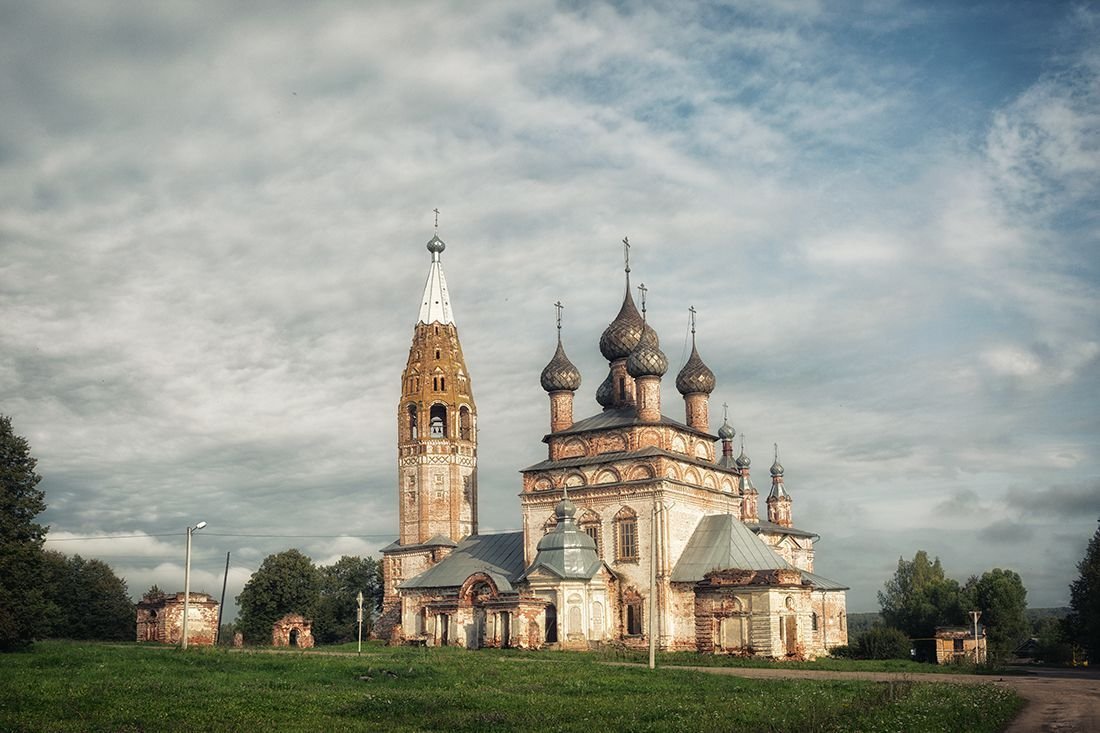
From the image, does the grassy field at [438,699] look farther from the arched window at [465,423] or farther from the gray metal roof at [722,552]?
the arched window at [465,423]

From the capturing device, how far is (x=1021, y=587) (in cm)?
5756

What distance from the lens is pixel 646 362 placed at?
44219 millimetres

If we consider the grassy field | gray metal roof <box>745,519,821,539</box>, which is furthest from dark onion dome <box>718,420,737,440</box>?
the grassy field

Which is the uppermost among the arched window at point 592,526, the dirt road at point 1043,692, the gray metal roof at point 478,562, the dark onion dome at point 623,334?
the dark onion dome at point 623,334

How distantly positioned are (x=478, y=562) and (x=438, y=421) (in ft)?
31.6

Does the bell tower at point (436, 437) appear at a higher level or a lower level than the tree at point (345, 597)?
higher

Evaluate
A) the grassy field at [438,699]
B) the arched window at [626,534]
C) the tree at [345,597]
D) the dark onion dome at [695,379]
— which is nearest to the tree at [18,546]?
the grassy field at [438,699]

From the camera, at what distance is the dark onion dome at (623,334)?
1908 inches

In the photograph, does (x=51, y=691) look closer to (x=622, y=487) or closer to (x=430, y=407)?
(x=622, y=487)

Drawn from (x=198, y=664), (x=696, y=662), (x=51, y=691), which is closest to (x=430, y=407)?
(x=696, y=662)

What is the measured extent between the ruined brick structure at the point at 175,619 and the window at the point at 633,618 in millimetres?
16069

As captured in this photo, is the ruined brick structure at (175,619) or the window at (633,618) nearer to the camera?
the ruined brick structure at (175,619)

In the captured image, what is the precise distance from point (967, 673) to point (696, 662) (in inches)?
321

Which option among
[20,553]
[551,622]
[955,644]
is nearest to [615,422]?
[551,622]
